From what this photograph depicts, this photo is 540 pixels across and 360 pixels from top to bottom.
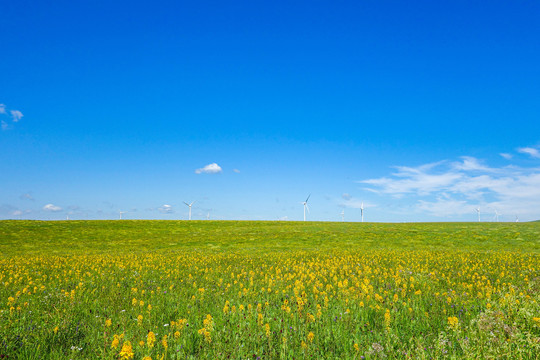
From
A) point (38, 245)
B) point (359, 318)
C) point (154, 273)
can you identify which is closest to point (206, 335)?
point (359, 318)

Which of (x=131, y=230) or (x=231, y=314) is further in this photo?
(x=131, y=230)

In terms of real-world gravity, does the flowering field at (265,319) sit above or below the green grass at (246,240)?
above

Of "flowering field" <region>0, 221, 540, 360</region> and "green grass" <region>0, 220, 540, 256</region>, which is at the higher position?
"flowering field" <region>0, 221, 540, 360</region>

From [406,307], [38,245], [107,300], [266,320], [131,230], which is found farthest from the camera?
[131,230]

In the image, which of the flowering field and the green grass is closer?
the flowering field

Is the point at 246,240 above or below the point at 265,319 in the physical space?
below

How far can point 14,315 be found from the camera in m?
7.02

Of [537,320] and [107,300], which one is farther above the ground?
[537,320]

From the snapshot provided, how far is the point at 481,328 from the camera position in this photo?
5.38m

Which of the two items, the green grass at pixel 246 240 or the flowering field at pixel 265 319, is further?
the green grass at pixel 246 240

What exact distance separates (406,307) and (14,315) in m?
8.89

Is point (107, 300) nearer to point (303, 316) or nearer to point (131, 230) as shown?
point (303, 316)

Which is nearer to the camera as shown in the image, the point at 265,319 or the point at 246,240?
the point at 265,319

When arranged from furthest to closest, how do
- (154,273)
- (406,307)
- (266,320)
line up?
(154,273)
(406,307)
(266,320)
